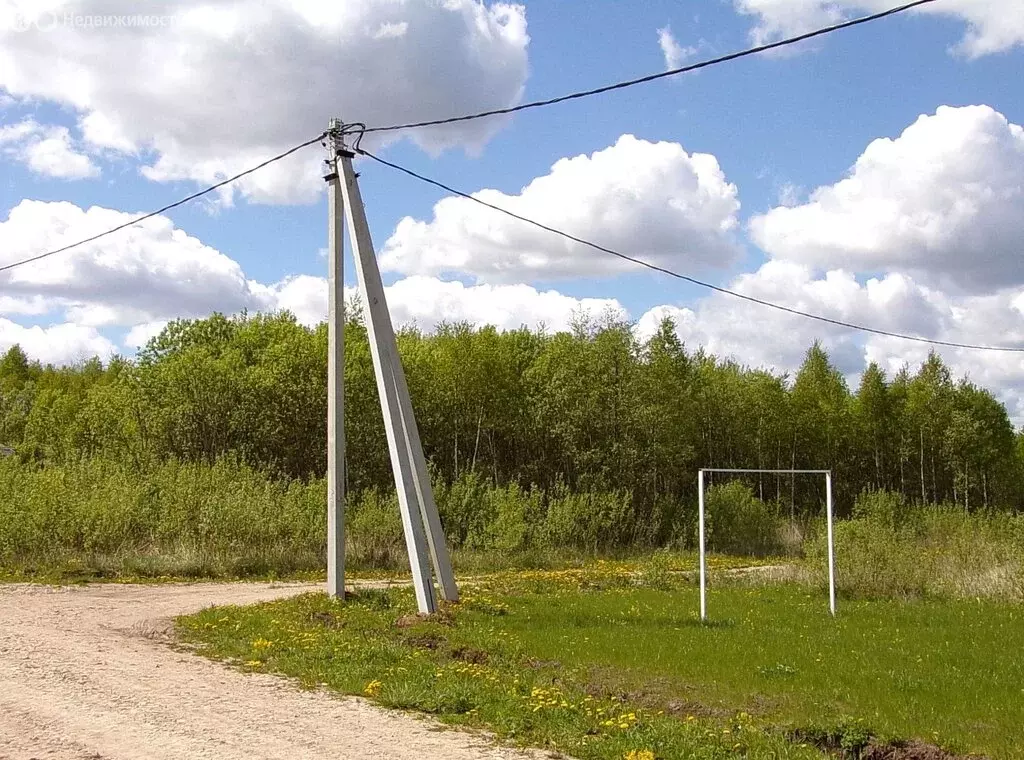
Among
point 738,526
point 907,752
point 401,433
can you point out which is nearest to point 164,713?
point 907,752

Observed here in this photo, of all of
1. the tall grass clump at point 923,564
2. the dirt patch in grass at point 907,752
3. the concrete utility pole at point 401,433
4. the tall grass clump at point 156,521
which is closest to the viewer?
the dirt patch in grass at point 907,752

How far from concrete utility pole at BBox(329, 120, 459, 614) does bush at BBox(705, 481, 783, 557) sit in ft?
91.7

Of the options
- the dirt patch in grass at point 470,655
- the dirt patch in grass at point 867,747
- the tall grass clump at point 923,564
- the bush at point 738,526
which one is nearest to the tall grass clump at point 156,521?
the dirt patch in grass at point 470,655

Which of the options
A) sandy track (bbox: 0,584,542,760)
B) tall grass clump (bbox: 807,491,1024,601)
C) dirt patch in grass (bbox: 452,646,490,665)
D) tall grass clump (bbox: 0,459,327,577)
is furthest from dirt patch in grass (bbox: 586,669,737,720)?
tall grass clump (bbox: 0,459,327,577)

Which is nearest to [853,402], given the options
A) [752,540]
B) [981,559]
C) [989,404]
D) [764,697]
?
[989,404]

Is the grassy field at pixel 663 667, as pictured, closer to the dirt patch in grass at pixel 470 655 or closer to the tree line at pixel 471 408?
the dirt patch in grass at pixel 470 655

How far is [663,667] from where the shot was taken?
11.7m

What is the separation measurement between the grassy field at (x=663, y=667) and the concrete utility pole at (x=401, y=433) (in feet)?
2.59

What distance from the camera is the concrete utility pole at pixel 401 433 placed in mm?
15781

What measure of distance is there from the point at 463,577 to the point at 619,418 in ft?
63.6

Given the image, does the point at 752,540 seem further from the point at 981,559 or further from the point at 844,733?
the point at 844,733

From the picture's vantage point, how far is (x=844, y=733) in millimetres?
8602

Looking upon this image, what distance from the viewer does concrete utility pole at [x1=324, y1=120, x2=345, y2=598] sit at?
1703 centimetres

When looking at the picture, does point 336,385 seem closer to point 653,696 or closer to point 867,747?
point 653,696
